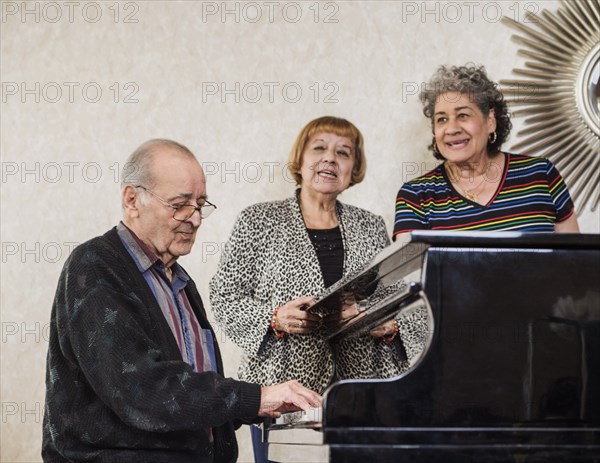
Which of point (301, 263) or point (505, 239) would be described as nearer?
point (505, 239)

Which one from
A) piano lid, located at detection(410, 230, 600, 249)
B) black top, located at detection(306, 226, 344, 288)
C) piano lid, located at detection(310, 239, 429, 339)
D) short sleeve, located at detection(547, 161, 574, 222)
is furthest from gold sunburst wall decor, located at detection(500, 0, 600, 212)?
piano lid, located at detection(410, 230, 600, 249)

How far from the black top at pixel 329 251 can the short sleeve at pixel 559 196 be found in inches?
26.0

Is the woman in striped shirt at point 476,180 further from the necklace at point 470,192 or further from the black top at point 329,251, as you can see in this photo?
the black top at point 329,251

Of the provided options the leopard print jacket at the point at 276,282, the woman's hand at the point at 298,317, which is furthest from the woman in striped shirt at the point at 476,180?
the woman's hand at the point at 298,317

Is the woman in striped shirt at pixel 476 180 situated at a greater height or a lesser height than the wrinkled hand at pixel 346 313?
greater

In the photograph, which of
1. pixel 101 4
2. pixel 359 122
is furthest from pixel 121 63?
pixel 359 122

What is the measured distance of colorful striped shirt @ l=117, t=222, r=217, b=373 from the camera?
202cm

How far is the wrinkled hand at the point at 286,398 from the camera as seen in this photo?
1.80m

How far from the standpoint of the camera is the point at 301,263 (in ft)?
9.08

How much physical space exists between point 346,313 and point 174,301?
0.42 meters

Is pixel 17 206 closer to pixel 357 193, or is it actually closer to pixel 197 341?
pixel 357 193

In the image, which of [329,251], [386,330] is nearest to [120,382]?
[386,330]

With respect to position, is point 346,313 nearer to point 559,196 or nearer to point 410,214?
point 410,214

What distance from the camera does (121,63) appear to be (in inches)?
150
